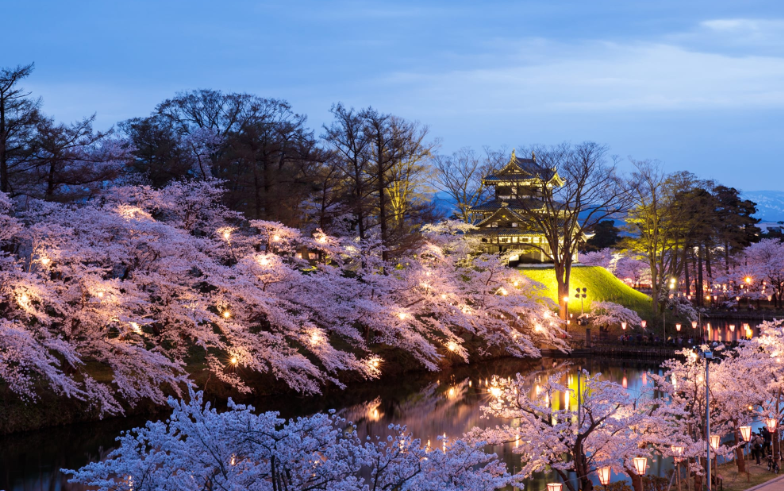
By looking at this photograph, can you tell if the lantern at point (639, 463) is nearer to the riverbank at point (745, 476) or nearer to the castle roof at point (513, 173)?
the riverbank at point (745, 476)

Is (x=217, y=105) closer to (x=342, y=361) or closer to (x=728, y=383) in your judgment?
(x=342, y=361)

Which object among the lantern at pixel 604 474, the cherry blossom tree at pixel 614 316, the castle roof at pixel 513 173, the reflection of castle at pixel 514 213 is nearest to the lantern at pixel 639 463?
the lantern at pixel 604 474

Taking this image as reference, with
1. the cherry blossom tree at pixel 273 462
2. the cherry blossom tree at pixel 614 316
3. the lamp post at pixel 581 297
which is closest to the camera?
the cherry blossom tree at pixel 273 462

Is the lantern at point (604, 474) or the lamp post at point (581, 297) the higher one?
the lamp post at point (581, 297)

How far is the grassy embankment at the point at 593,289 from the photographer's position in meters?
52.4

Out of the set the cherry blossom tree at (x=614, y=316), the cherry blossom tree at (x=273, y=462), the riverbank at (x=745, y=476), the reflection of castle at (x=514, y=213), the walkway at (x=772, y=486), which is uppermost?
the reflection of castle at (x=514, y=213)

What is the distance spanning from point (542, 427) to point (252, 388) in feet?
51.6

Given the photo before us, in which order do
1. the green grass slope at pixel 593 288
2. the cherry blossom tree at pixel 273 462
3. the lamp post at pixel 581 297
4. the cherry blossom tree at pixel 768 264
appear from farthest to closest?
1. the cherry blossom tree at pixel 768 264
2. the green grass slope at pixel 593 288
3. the lamp post at pixel 581 297
4. the cherry blossom tree at pixel 273 462

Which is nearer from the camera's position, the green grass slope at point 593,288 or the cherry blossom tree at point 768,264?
the green grass slope at point 593,288

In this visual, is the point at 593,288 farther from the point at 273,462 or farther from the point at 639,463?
the point at 273,462

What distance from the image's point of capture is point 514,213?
180 feet

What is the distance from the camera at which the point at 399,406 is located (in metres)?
30.1

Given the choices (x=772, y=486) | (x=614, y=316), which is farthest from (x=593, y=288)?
(x=772, y=486)

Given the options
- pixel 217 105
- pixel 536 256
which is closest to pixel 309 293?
pixel 217 105
